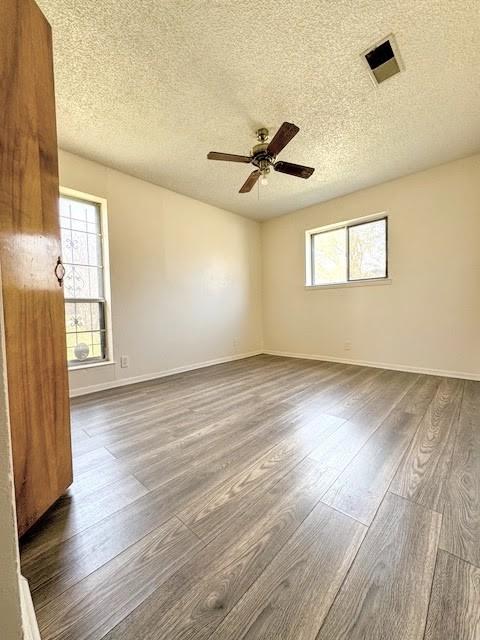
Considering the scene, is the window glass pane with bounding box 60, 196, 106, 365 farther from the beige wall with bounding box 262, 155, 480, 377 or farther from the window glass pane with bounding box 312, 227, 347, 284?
the window glass pane with bounding box 312, 227, 347, 284

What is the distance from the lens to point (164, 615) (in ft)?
2.31

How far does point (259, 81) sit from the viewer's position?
5.97 ft

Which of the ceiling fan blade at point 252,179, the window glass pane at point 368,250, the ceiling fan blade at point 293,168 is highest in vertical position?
the ceiling fan blade at point 252,179

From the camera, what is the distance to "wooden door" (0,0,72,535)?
2.93 feet

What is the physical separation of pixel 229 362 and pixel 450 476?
323 cm

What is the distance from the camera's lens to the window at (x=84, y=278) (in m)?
2.76

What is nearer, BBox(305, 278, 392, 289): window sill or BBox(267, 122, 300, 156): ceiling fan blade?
BBox(267, 122, 300, 156): ceiling fan blade

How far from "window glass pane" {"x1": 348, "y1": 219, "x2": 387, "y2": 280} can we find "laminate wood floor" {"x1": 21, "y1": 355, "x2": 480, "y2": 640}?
223 cm

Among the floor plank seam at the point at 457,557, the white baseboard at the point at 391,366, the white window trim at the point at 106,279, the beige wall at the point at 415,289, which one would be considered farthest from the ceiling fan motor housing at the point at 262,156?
the white baseboard at the point at 391,366

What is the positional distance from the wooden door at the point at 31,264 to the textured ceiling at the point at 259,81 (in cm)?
71

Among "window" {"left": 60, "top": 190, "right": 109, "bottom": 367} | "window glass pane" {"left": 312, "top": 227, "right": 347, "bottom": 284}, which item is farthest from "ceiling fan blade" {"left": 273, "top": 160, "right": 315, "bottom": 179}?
"window" {"left": 60, "top": 190, "right": 109, "bottom": 367}

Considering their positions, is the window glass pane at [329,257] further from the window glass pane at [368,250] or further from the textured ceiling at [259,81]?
the textured ceiling at [259,81]

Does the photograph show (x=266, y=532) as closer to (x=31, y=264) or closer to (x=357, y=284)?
(x=31, y=264)

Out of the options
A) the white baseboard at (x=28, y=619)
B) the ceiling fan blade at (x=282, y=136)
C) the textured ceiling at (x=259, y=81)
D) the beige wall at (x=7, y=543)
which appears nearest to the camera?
the beige wall at (x=7, y=543)
